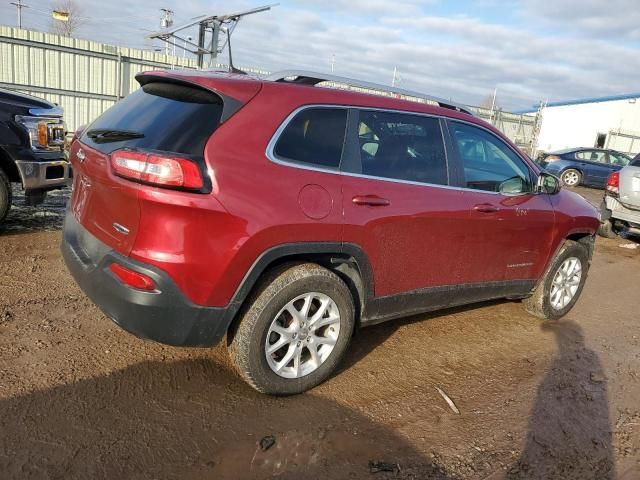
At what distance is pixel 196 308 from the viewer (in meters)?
2.67

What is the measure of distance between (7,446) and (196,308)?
3.45 ft

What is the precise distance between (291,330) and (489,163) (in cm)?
210

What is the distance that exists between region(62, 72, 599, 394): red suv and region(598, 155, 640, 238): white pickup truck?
5.36m

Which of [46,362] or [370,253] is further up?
[370,253]

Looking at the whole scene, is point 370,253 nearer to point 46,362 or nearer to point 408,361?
point 408,361

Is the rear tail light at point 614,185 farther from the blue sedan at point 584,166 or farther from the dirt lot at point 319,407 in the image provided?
the blue sedan at point 584,166

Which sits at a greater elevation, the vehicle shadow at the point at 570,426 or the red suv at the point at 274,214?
the red suv at the point at 274,214

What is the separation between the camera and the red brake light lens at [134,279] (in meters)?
2.57

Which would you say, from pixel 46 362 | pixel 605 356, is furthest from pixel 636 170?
pixel 46 362

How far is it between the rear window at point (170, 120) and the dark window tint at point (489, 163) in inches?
72.3

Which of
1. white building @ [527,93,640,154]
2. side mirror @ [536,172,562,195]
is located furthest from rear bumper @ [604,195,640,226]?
white building @ [527,93,640,154]

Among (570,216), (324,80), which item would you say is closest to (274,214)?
(324,80)

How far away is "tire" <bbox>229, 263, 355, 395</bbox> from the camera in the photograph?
9.38ft

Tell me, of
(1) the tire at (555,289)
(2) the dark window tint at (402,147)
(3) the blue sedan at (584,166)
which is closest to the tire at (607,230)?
(1) the tire at (555,289)
